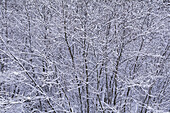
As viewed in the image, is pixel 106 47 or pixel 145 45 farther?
pixel 145 45

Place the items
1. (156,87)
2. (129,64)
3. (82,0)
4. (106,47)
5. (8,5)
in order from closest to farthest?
1. (106,47)
2. (82,0)
3. (129,64)
4. (156,87)
5. (8,5)

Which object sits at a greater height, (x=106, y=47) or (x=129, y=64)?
(x=106, y=47)

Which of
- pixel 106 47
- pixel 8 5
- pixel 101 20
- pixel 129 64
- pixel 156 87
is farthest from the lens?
pixel 8 5

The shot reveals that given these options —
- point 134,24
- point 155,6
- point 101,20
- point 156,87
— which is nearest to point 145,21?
point 155,6

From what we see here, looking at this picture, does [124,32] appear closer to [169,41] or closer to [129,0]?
[129,0]

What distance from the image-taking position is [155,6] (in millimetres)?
4395

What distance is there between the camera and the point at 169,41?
480 centimetres

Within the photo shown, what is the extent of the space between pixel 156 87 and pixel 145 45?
81.6 inches


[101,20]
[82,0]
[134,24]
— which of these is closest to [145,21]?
[134,24]

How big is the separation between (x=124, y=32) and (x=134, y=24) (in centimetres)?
37

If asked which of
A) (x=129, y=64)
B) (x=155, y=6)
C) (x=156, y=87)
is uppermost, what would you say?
(x=155, y=6)

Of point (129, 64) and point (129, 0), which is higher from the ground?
point (129, 0)

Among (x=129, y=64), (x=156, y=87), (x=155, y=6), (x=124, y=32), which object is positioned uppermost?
(x=155, y=6)

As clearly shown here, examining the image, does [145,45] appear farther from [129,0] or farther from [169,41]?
[129,0]
